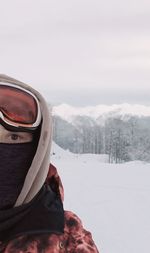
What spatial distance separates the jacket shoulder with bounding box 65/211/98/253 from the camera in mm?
1734

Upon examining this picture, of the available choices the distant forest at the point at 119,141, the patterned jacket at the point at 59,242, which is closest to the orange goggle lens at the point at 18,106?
the patterned jacket at the point at 59,242

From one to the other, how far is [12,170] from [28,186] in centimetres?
9

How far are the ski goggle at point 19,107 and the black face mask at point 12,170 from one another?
0.09 metres

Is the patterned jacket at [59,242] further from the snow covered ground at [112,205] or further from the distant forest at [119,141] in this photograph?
the distant forest at [119,141]

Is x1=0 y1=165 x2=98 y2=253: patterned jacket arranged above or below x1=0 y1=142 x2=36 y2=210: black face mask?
below

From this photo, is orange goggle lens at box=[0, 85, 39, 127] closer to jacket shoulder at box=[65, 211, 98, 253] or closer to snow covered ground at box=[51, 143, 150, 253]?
jacket shoulder at box=[65, 211, 98, 253]

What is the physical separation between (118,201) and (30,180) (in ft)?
25.4

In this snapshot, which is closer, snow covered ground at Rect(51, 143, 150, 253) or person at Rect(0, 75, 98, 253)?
person at Rect(0, 75, 98, 253)

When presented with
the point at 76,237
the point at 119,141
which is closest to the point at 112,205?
the point at 76,237

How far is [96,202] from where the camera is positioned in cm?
898

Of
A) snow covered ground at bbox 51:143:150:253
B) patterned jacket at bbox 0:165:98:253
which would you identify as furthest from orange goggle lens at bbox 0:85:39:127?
snow covered ground at bbox 51:143:150:253

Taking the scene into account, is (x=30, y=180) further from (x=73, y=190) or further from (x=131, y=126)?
(x=131, y=126)

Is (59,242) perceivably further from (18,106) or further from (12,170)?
(18,106)

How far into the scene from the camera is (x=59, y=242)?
1688 millimetres
